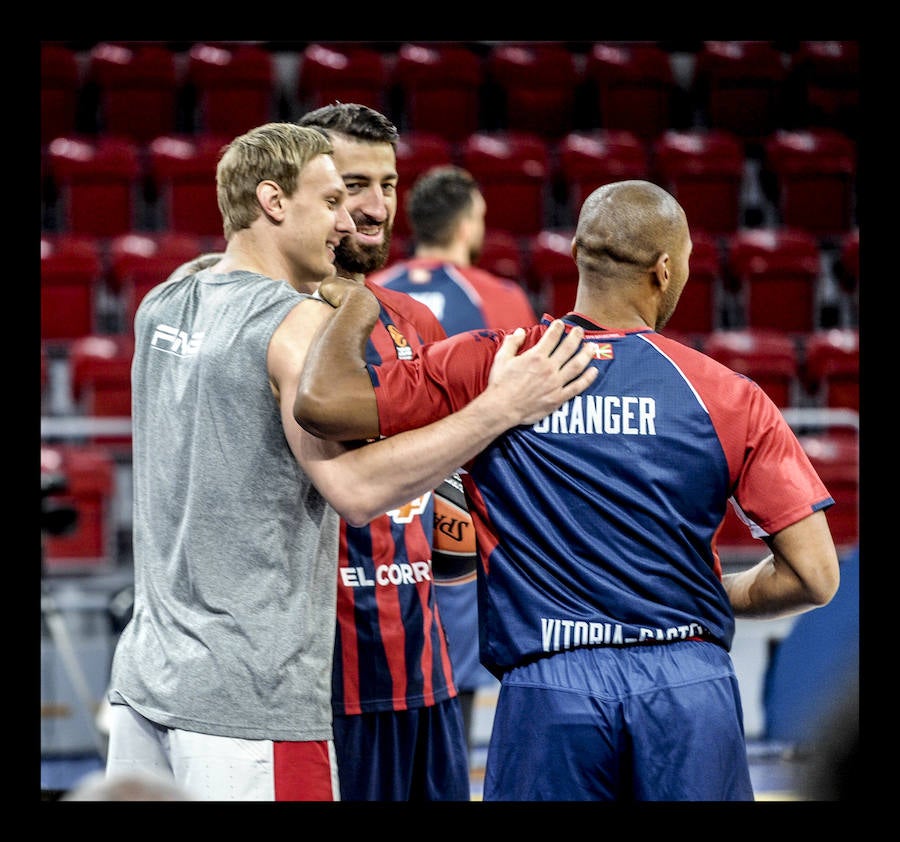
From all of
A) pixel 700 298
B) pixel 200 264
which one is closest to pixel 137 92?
pixel 700 298

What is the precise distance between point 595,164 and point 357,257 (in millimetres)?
5597

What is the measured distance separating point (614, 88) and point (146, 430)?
24.0 feet

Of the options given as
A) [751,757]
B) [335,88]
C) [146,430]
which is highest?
[335,88]

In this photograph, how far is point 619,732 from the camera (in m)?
2.19

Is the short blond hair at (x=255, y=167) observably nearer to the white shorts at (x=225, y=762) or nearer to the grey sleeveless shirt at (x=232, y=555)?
the grey sleeveless shirt at (x=232, y=555)

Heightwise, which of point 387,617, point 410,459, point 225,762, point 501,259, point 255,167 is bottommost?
point 225,762

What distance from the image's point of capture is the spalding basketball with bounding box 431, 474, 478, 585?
9.53 feet

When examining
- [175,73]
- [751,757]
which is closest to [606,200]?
[751,757]

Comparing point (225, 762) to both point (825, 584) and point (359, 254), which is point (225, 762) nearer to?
point (825, 584)

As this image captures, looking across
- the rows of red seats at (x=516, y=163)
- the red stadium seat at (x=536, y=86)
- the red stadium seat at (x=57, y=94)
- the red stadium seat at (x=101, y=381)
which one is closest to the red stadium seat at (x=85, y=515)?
the rows of red seats at (x=516, y=163)

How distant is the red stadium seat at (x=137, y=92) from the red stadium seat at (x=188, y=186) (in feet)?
2.76

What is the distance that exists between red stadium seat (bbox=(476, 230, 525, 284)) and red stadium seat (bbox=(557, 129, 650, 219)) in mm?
908
